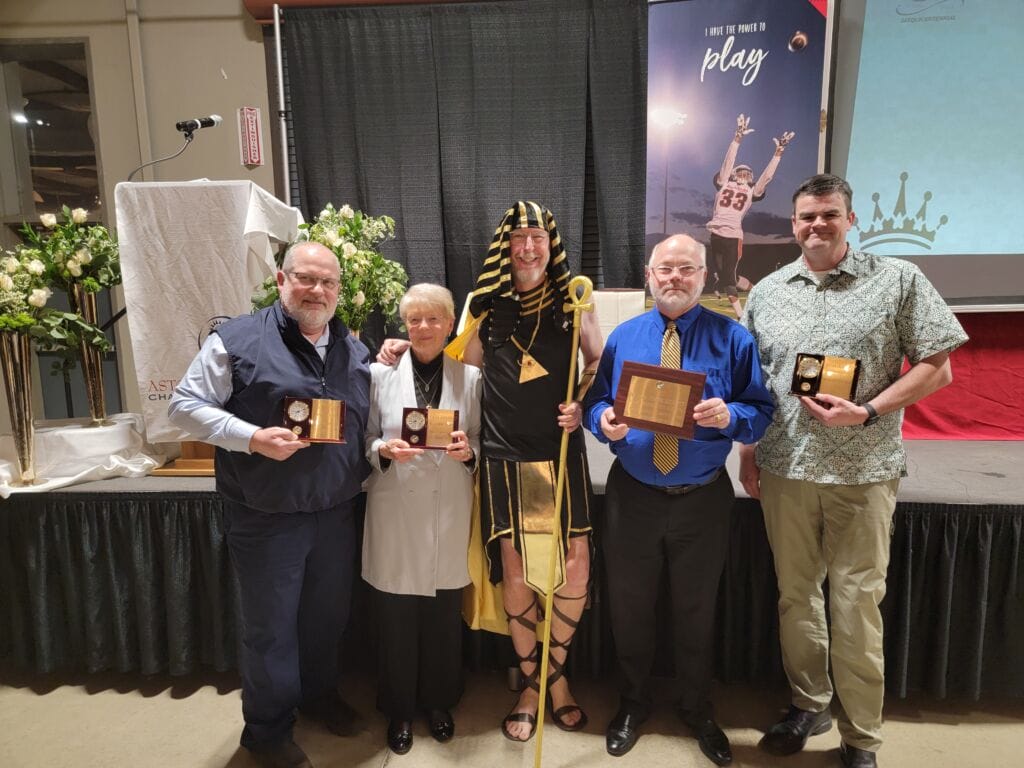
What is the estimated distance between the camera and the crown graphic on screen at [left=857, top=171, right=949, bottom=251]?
310cm

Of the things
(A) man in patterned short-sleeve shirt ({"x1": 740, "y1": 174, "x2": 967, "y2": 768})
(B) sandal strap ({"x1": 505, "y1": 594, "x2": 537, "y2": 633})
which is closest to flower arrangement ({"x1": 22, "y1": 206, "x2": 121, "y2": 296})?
(B) sandal strap ({"x1": 505, "y1": 594, "x2": 537, "y2": 633})

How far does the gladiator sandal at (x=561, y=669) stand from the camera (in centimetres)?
185

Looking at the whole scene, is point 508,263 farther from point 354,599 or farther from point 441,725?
point 441,725

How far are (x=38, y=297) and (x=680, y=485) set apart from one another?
226cm

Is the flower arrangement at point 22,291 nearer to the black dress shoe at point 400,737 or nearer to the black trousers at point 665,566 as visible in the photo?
the black dress shoe at point 400,737

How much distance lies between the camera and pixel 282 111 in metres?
3.70

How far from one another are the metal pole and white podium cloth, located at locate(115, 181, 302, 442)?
1713mm

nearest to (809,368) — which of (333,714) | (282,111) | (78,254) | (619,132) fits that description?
(333,714)

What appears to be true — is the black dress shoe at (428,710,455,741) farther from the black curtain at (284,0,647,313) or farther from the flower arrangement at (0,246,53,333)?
the black curtain at (284,0,647,313)

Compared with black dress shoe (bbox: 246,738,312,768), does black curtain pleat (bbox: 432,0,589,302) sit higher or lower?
higher

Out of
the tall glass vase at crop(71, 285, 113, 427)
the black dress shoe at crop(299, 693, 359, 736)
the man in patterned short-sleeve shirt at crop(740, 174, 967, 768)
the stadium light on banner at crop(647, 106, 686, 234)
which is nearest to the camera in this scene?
the man in patterned short-sleeve shirt at crop(740, 174, 967, 768)

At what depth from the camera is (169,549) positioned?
7.02ft

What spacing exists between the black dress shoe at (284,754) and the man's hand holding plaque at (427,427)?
3.34 ft

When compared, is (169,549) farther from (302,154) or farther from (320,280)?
(302,154)
